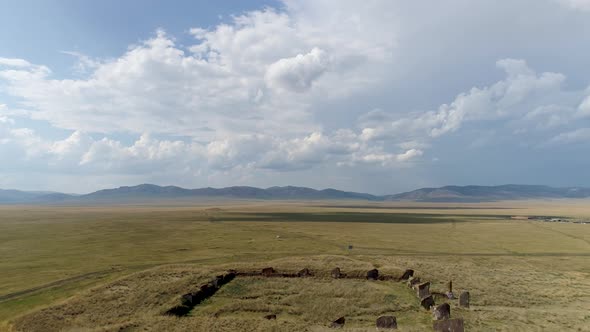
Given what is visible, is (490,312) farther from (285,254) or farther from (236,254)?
(236,254)

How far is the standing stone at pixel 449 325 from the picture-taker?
2623cm

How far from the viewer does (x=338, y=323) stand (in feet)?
95.2

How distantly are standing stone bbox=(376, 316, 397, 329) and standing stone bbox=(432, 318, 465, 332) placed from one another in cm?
313

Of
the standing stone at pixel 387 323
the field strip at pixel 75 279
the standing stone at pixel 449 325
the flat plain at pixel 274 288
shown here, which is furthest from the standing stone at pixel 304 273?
the field strip at pixel 75 279

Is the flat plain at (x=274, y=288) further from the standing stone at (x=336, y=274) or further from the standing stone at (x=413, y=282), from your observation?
the standing stone at (x=336, y=274)

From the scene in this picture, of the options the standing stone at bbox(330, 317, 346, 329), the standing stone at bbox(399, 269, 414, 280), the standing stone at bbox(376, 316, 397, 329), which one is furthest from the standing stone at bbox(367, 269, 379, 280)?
the standing stone at bbox(376, 316, 397, 329)

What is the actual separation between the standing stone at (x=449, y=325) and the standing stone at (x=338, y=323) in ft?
23.6

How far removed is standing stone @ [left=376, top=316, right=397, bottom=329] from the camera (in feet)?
91.1

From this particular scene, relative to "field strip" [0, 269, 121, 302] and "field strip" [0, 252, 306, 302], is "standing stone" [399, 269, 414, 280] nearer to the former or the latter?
"field strip" [0, 252, 306, 302]

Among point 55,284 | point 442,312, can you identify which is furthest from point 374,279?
point 55,284

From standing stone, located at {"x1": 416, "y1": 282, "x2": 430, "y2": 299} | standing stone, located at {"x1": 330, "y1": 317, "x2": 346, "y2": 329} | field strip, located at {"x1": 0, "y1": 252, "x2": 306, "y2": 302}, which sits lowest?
field strip, located at {"x1": 0, "y1": 252, "x2": 306, "y2": 302}

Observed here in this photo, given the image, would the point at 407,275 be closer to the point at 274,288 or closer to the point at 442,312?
the point at 442,312

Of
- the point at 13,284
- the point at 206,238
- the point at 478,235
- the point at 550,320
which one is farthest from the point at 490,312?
the point at 478,235

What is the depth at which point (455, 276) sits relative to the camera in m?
46.5
